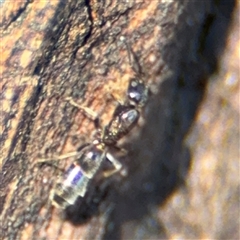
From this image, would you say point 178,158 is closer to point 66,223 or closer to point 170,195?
point 170,195

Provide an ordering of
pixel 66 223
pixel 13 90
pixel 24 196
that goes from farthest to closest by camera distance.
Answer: pixel 66 223, pixel 24 196, pixel 13 90

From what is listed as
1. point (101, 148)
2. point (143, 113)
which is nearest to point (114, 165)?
point (101, 148)

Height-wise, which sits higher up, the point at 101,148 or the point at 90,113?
the point at 90,113

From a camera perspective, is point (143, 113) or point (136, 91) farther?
point (143, 113)

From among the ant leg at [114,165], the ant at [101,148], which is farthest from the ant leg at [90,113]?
the ant leg at [114,165]

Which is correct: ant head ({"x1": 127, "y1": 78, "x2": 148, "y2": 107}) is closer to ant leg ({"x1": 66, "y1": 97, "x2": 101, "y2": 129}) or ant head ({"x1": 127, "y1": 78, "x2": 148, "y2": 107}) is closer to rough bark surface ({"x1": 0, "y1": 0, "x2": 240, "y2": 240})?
rough bark surface ({"x1": 0, "y1": 0, "x2": 240, "y2": 240})

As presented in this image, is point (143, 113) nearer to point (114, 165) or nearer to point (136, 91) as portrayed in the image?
point (136, 91)

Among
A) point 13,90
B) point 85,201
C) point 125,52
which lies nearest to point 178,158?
point 85,201
